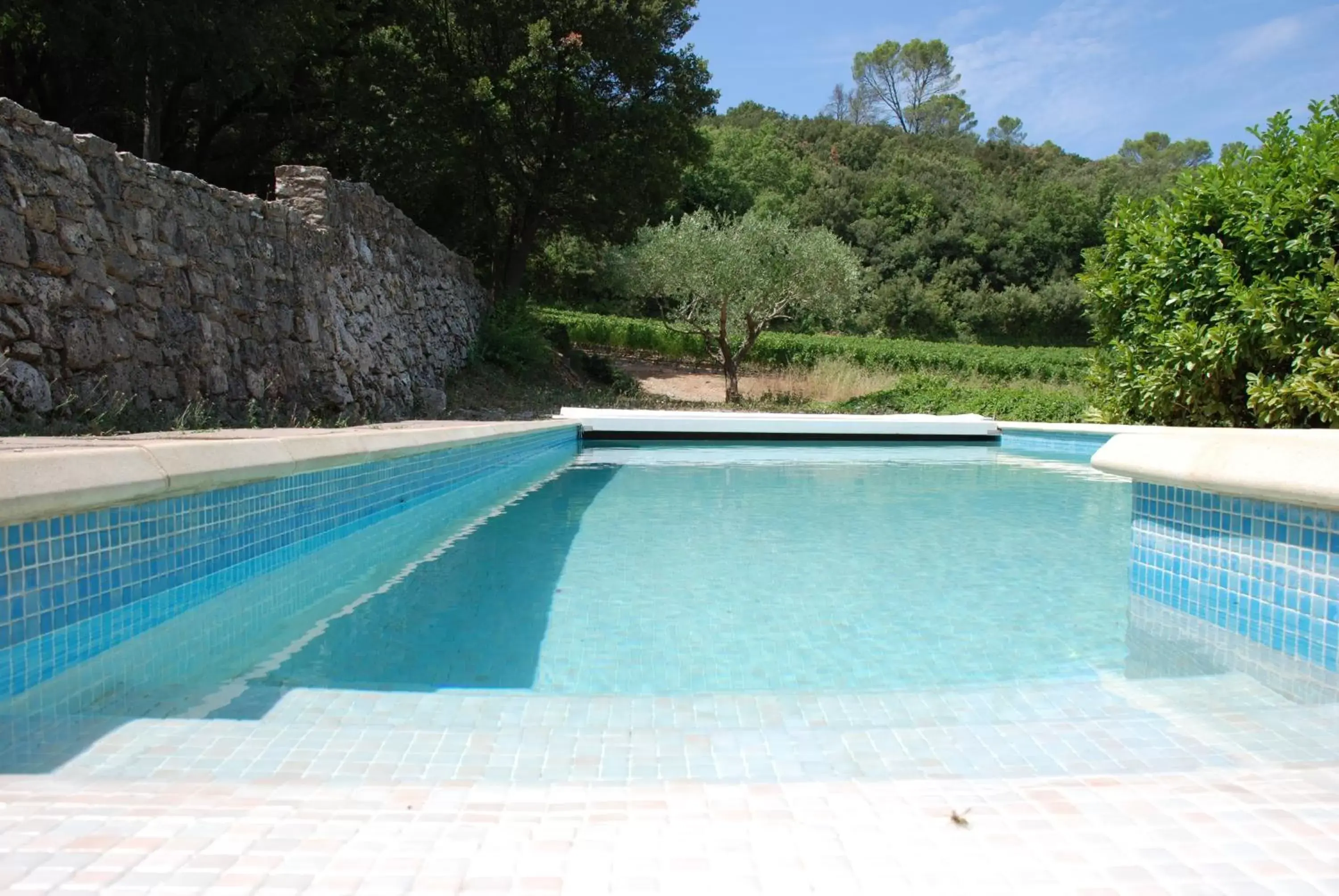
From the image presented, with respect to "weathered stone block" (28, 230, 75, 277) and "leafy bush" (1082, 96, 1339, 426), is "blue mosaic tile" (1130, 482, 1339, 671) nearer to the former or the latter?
"leafy bush" (1082, 96, 1339, 426)

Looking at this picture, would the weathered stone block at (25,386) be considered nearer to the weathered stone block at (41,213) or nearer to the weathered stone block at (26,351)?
the weathered stone block at (26,351)

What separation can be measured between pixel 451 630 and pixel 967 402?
1264 cm

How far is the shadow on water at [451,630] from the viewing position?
271 centimetres

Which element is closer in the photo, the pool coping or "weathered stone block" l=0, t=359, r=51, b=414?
the pool coping

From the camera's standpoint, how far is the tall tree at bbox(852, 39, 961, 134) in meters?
65.8

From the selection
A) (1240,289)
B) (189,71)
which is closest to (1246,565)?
(1240,289)

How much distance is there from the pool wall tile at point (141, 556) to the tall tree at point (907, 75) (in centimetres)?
6759

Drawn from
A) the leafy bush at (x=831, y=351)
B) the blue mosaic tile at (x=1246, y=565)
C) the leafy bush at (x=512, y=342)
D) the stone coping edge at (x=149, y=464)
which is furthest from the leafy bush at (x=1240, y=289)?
the leafy bush at (x=831, y=351)

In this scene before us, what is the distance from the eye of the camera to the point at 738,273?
627 inches

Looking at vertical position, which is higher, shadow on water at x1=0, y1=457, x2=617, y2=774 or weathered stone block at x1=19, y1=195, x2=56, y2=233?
weathered stone block at x1=19, y1=195, x2=56, y2=233

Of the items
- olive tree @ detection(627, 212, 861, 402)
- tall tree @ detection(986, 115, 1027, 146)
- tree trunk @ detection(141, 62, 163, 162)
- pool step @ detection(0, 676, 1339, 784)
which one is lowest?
pool step @ detection(0, 676, 1339, 784)

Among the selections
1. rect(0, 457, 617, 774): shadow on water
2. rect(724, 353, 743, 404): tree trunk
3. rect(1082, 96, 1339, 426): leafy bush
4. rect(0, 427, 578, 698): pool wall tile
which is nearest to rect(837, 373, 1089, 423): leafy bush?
rect(724, 353, 743, 404): tree trunk

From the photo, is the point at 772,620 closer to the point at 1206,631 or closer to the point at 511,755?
the point at 1206,631

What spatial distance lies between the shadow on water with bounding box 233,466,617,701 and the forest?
556cm
